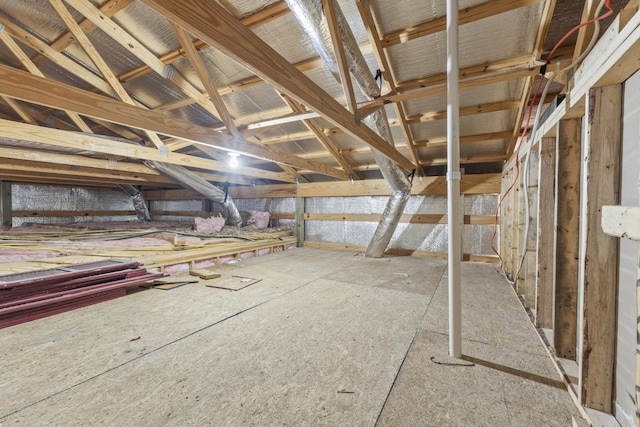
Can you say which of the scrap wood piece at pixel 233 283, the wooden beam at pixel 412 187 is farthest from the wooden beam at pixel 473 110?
the scrap wood piece at pixel 233 283

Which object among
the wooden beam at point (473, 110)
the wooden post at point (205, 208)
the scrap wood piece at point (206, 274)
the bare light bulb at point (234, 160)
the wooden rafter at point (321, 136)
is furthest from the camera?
the wooden post at point (205, 208)

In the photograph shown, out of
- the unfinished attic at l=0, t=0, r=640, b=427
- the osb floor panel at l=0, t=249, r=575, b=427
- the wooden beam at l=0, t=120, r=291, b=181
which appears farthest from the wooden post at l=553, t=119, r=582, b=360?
the wooden beam at l=0, t=120, r=291, b=181

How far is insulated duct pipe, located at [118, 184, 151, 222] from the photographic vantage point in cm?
616

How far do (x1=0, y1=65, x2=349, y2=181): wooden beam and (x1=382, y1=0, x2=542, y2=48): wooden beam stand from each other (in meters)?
1.81

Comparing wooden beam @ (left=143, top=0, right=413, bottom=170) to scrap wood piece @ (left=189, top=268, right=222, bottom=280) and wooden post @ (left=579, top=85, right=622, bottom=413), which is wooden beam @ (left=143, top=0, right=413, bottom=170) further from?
scrap wood piece @ (left=189, top=268, right=222, bottom=280)

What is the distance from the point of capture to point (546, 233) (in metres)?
1.67

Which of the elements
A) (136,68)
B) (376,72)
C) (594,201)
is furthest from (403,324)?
(136,68)

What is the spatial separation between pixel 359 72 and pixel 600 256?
6.12ft

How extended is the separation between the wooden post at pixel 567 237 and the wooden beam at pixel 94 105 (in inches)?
104

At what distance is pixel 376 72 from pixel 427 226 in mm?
2783

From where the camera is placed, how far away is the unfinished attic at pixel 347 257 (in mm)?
1024

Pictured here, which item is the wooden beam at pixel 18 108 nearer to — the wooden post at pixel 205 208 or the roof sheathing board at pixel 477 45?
the wooden post at pixel 205 208

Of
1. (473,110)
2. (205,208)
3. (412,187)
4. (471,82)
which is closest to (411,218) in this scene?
(412,187)

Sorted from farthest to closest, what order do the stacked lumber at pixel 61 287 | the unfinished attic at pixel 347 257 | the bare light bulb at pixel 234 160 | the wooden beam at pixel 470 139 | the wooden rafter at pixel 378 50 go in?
the bare light bulb at pixel 234 160
the wooden beam at pixel 470 139
the wooden rafter at pixel 378 50
the stacked lumber at pixel 61 287
the unfinished attic at pixel 347 257
